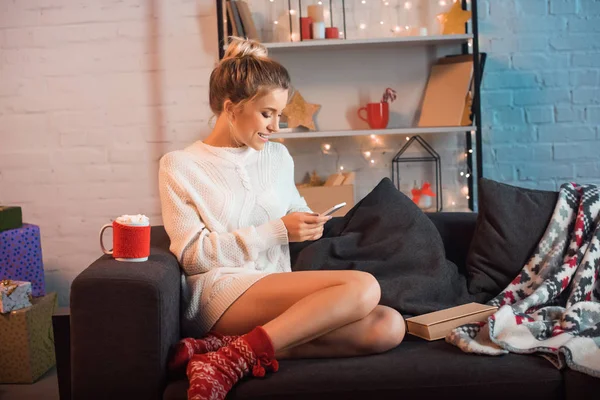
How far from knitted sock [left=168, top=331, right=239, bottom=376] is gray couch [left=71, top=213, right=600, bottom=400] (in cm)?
3

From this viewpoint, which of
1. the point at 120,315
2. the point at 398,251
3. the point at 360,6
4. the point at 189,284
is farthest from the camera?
the point at 360,6

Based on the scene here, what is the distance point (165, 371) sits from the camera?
2.04m

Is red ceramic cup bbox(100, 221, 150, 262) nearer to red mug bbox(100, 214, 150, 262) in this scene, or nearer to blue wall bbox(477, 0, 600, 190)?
red mug bbox(100, 214, 150, 262)

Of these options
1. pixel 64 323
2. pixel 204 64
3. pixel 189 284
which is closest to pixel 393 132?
pixel 204 64

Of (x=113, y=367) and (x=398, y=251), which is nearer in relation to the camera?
(x=113, y=367)

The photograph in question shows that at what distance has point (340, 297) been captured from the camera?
6.91ft

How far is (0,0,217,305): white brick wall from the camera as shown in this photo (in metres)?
3.84

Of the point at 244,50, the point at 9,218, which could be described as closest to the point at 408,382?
the point at 244,50

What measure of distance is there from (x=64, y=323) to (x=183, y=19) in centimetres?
192

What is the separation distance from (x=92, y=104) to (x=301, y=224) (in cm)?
191

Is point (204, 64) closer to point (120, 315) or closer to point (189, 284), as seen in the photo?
point (189, 284)

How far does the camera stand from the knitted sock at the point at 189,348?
6.68ft

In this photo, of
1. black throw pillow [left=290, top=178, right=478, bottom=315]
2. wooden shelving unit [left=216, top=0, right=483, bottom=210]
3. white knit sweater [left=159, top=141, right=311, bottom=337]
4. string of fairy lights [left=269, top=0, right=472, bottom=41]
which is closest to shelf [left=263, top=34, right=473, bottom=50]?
wooden shelving unit [left=216, top=0, right=483, bottom=210]

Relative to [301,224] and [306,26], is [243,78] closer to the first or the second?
[301,224]
